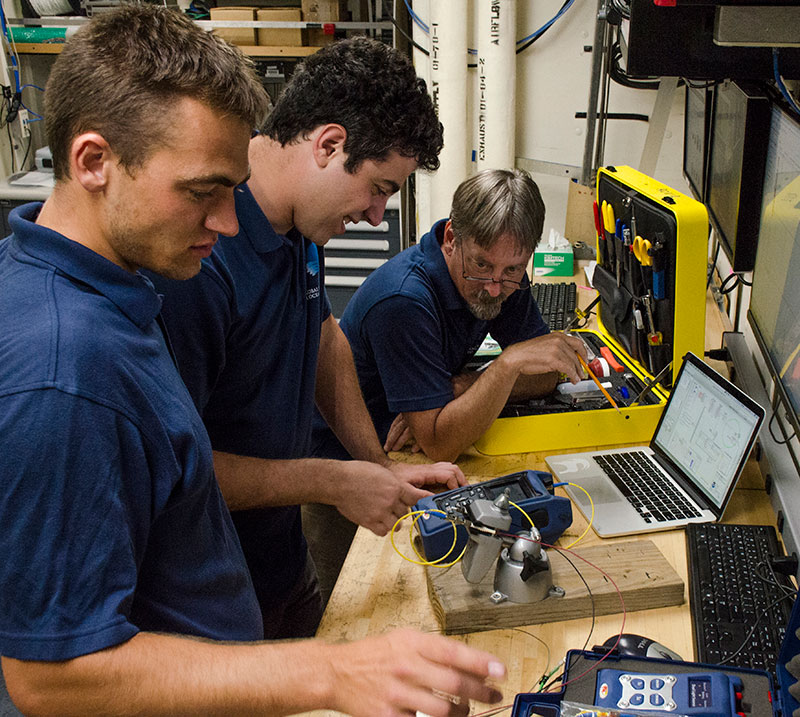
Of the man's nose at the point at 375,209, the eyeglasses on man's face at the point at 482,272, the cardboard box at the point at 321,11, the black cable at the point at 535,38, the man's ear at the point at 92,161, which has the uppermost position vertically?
the cardboard box at the point at 321,11

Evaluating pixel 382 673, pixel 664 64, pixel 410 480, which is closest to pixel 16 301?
pixel 382 673

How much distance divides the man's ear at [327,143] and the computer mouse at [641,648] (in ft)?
2.86

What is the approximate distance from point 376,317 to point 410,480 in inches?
14.6

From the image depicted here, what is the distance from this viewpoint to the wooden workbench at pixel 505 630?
1.16m

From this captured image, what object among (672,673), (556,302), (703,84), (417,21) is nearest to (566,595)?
(672,673)

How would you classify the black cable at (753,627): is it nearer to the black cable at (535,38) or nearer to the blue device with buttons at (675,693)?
the blue device with buttons at (675,693)

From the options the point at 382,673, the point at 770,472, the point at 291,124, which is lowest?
the point at 770,472

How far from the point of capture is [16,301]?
2.46 ft

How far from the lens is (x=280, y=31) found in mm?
3482

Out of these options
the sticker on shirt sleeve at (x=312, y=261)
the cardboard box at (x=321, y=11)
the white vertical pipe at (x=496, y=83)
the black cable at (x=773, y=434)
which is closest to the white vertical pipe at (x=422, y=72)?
the white vertical pipe at (x=496, y=83)

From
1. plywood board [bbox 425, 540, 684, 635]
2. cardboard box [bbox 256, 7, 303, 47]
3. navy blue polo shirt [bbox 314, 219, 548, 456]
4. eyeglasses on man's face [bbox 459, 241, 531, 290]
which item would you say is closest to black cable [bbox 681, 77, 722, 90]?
eyeglasses on man's face [bbox 459, 241, 531, 290]

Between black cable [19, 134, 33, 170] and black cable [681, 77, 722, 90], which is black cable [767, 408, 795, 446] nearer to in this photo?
black cable [681, 77, 722, 90]

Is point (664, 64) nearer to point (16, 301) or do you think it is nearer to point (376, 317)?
point (376, 317)

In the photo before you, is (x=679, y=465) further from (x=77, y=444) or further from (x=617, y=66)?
(x=617, y=66)
